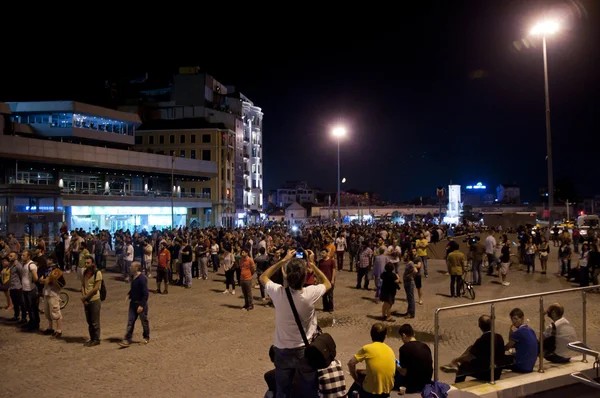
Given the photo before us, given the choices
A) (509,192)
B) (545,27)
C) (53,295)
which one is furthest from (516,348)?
(509,192)

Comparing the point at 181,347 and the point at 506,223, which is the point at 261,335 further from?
the point at 506,223

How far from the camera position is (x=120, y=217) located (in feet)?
161

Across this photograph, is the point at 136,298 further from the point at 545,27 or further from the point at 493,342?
the point at 545,27

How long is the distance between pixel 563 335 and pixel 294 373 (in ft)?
14.4

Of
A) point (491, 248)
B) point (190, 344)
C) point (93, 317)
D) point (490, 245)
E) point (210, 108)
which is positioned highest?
point (210, 108)

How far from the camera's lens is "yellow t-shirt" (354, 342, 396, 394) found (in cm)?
488

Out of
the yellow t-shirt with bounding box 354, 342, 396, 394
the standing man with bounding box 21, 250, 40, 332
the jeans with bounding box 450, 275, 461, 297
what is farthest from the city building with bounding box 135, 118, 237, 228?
the yellow t-shirt with bounding box 354, 342, 396, 394

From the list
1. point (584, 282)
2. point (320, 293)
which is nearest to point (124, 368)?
point (320, 293)

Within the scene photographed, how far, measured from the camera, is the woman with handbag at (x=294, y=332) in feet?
13.2

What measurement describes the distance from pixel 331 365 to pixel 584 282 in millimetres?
Result: 15129

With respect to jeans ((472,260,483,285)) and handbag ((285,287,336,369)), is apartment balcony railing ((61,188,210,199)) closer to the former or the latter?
jeans ((472,260,483,285))

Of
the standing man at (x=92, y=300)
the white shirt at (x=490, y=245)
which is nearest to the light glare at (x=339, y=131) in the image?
the white shirt at (x=490, y=245)

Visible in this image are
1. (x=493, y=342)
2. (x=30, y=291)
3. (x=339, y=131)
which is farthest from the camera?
(x=339, y=131)

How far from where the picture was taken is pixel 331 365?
4090mm
